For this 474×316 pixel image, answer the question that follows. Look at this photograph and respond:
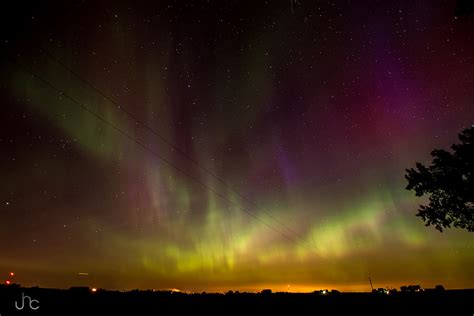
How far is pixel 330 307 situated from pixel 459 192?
9.97m

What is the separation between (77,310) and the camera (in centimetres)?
1105

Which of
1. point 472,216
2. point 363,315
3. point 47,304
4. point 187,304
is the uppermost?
point 472,216

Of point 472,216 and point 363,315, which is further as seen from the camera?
point 472,216

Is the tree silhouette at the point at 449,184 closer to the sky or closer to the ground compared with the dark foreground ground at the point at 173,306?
closer to the sky

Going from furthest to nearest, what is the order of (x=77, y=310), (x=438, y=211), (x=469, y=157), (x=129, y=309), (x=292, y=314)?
(x=438, y=211), (x=469, y=157), (x=292, y=314), (x=129, y=309), (x=77, y=310)

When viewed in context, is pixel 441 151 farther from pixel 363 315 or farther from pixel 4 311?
pixel 4 311

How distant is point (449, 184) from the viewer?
59.2 ft

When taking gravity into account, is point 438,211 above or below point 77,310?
above

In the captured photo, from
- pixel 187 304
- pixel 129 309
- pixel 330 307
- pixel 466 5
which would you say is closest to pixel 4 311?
pixel 129 309

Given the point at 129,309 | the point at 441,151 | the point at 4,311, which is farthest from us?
the point at 441,151

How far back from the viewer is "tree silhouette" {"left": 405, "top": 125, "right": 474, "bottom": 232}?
54.5ft

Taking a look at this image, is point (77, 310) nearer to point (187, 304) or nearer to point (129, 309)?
point (129, 309)

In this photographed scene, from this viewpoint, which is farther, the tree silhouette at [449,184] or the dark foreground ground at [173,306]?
the tree silhouette at [449,184]

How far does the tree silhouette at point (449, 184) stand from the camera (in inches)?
655
